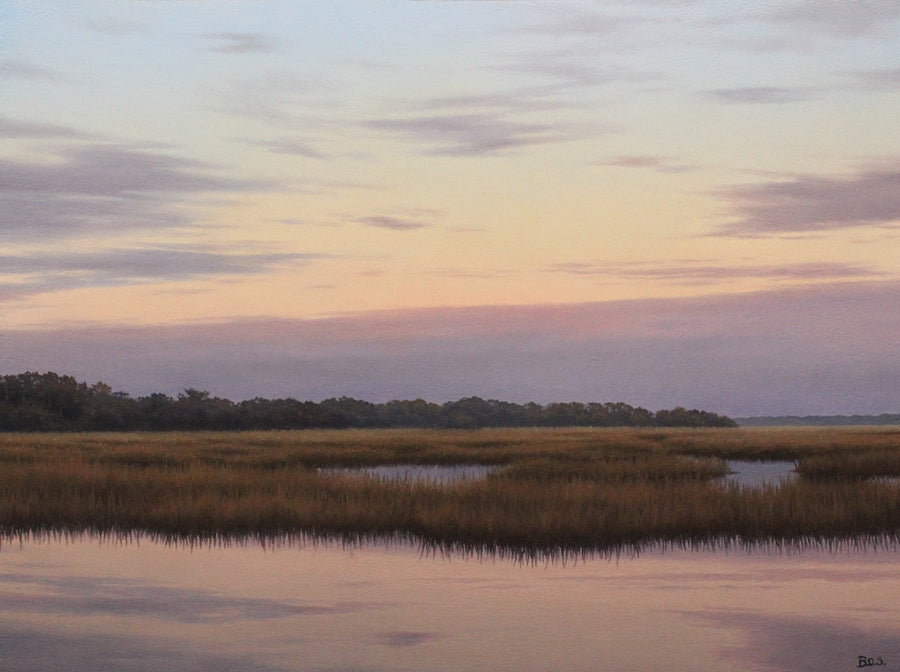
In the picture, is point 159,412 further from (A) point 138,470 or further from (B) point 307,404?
(A) point 138,470

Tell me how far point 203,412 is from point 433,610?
61956mm

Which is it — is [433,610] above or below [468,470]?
below

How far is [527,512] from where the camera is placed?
53.3ft

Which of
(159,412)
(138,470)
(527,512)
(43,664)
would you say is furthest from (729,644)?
(159,412)
